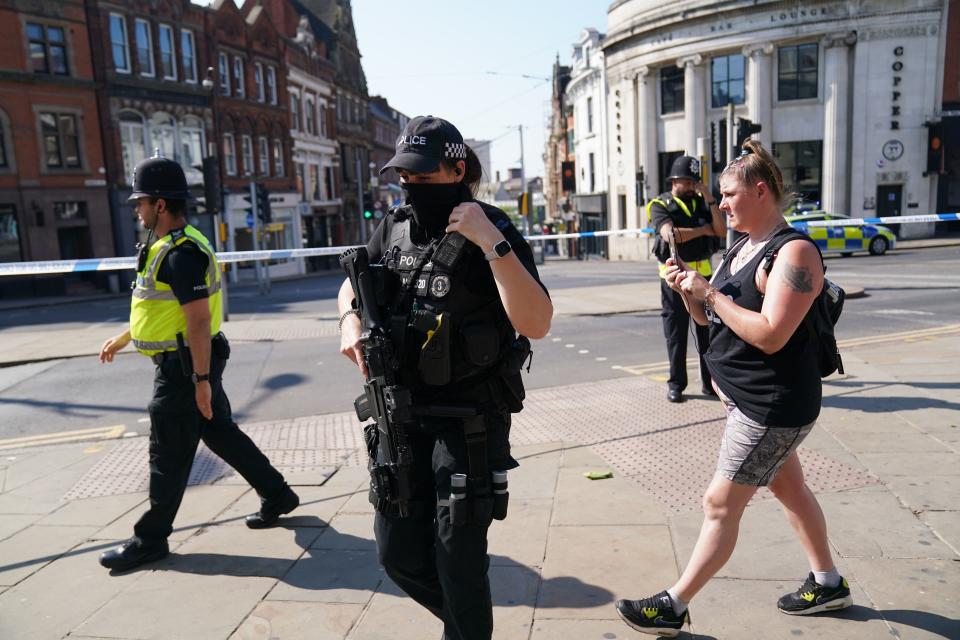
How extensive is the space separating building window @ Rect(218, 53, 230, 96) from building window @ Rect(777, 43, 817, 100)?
25.1 metres

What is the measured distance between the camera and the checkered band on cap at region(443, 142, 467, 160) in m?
2.60

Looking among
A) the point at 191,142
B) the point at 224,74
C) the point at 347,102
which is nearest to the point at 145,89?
the point at 191,142

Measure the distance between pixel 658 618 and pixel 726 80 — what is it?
1388 inches

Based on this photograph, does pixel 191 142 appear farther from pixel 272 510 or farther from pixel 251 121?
pixel 272 510

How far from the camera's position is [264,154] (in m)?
39.1

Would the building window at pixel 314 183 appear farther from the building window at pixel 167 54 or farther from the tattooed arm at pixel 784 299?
the tattooed arm at pixel 784 299

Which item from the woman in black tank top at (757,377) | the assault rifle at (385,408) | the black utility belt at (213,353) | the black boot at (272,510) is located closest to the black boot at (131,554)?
the black boot at (272,510)

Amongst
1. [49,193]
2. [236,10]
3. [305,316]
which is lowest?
[305,316]

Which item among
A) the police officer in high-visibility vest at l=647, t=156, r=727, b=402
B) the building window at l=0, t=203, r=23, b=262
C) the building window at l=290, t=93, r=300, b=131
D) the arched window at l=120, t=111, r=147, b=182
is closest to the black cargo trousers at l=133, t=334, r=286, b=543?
the police officer in high-visibility vest at l=647, t=156, r=727, b=402

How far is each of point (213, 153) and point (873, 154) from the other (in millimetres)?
28763

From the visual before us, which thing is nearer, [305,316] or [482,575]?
[482,575]

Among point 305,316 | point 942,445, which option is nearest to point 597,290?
point 305,316

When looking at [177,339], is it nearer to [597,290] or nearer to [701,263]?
[701,263]

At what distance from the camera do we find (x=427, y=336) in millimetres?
2572
